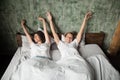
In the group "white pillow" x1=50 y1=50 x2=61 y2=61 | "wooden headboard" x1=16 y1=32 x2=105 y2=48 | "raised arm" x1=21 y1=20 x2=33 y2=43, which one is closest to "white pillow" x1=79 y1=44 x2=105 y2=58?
"wooden headboard" x1=16 y1=32 x2=105 y2=48

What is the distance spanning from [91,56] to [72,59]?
0.30 meters

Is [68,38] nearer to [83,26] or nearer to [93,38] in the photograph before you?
[83,26]

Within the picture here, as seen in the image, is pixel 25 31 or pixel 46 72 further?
pixel 25 31

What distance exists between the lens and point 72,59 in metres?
1.81

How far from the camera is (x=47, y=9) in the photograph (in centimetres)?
214

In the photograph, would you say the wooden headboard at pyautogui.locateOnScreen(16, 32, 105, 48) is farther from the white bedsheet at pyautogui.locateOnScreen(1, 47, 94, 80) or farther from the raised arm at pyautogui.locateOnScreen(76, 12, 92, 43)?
the white bedsheet at pyautogui.locateOnScreen(1, 47, 94, 80)

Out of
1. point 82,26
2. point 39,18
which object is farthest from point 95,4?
point 39,18

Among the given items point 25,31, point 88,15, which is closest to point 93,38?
point 88,15

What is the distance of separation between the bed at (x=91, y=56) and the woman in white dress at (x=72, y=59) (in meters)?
0.12

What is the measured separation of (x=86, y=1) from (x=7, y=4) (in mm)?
1195

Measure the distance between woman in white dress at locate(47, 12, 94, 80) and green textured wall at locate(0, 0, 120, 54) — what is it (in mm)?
125

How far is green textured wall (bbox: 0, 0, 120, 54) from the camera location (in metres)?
2.09

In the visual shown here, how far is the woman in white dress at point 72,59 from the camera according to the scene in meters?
1.50

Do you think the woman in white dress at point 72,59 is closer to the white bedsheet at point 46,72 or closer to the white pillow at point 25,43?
the white bedsheet at point 46,72
